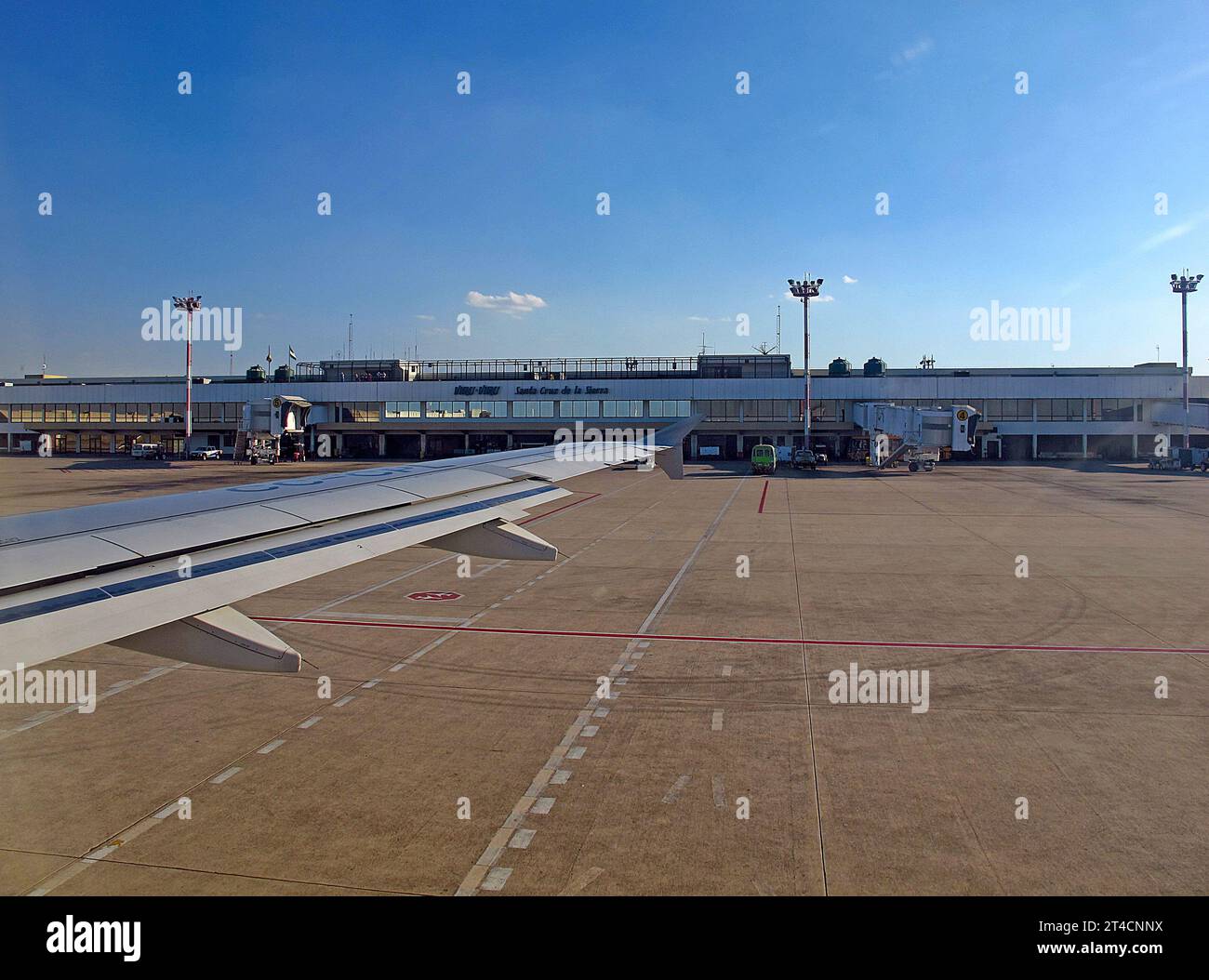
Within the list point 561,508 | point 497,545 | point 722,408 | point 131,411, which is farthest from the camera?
point 131,411

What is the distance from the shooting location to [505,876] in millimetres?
6664

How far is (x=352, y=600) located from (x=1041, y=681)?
13.3 metres

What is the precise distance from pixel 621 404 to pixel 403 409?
77.6 ft

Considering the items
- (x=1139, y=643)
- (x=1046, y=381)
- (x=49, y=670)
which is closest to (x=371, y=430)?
(x=1046, y=381)

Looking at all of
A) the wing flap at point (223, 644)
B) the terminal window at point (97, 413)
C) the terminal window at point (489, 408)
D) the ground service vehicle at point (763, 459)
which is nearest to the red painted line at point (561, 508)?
the ground service vehicle at point (763, 459)

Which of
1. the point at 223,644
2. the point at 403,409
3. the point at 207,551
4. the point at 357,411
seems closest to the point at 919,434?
the point at 403,409

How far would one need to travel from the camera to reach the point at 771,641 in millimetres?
14391

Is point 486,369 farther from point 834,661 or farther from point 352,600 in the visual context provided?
point 834,661

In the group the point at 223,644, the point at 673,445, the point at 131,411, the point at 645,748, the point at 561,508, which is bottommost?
the point at 645,748

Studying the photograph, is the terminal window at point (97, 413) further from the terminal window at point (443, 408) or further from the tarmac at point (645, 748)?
the tarmac at point (645, 748)

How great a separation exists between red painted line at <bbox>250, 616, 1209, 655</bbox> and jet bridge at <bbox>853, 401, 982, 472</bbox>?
49446 mm

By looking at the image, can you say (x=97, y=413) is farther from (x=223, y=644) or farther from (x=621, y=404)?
(x=223, y=644)

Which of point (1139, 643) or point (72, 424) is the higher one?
point (72, 424)

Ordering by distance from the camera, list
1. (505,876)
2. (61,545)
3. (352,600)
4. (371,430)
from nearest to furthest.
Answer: (61,545) → (505,876) → (352,600) → (371,430)
